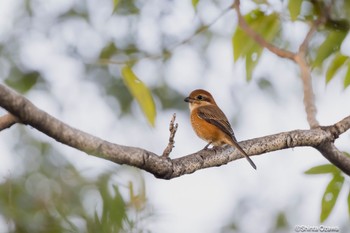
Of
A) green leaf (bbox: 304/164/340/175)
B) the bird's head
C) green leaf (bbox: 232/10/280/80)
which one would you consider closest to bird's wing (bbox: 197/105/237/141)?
the bird's head

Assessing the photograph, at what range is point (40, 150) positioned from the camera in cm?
483

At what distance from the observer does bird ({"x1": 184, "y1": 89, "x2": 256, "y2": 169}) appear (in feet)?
17.1

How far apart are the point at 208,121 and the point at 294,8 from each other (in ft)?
7.81

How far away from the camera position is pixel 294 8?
10.8ft

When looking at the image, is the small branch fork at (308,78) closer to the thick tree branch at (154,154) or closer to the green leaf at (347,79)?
the thick tree branch at (154,154)

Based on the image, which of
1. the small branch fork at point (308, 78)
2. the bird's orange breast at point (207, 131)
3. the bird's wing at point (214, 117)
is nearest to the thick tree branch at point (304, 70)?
the small branch fork at point (308, 78)

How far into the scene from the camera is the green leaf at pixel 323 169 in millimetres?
3512

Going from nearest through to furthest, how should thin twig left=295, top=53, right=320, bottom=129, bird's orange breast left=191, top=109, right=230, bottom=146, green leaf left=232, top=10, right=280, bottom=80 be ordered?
thin twig left=295, top=53, right=320, bottom=129 → green leaf left=232, top=10, right=280, bottom=80 → bird's orange breast left=191, top=109, right=230, bottom=146

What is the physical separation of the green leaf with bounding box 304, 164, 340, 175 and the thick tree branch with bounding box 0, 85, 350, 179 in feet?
0.31

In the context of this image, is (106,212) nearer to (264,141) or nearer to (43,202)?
(43,202)

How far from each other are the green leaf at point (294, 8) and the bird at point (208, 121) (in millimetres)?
1581

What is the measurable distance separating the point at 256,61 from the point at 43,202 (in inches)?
63.5

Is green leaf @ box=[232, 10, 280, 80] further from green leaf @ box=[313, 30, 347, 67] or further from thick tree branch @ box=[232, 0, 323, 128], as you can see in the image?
green leaf @ box=[313, 30, 347, 67]

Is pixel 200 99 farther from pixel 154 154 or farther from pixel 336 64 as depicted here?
pixel 154 154
